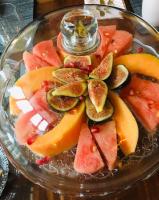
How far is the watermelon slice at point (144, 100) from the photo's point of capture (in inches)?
41.2

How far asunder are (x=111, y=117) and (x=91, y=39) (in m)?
0.24

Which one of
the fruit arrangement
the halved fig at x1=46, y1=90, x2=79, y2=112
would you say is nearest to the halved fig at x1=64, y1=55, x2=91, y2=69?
the fruit arrangement

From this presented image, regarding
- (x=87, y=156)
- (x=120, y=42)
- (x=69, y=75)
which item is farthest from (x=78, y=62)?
(x=87, y=156)

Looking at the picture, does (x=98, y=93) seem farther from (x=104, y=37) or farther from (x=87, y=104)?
(x=104, y=37)

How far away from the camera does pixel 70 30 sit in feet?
3.65

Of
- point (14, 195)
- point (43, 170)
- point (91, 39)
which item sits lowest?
point (14, 195)

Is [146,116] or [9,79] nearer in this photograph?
[146,116]

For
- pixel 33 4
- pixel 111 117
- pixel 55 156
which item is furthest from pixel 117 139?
pixel 33 4

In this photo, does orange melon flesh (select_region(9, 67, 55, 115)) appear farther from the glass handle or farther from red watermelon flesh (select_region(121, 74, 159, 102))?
red watermelon flesh (select_region(121, 74, 159, 102))

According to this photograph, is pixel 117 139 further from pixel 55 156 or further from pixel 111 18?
pixel 111 18

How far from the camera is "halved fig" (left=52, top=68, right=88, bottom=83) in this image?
1.06 metres

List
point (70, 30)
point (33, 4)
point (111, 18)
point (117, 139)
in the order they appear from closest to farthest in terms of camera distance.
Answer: point (117, 139) → point (70, 30) → point (111, 18) → point (33, 4)

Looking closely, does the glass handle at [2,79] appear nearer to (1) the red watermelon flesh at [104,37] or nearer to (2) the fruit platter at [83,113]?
(2) the fruit platter at [83,113]

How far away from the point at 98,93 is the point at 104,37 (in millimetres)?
233
